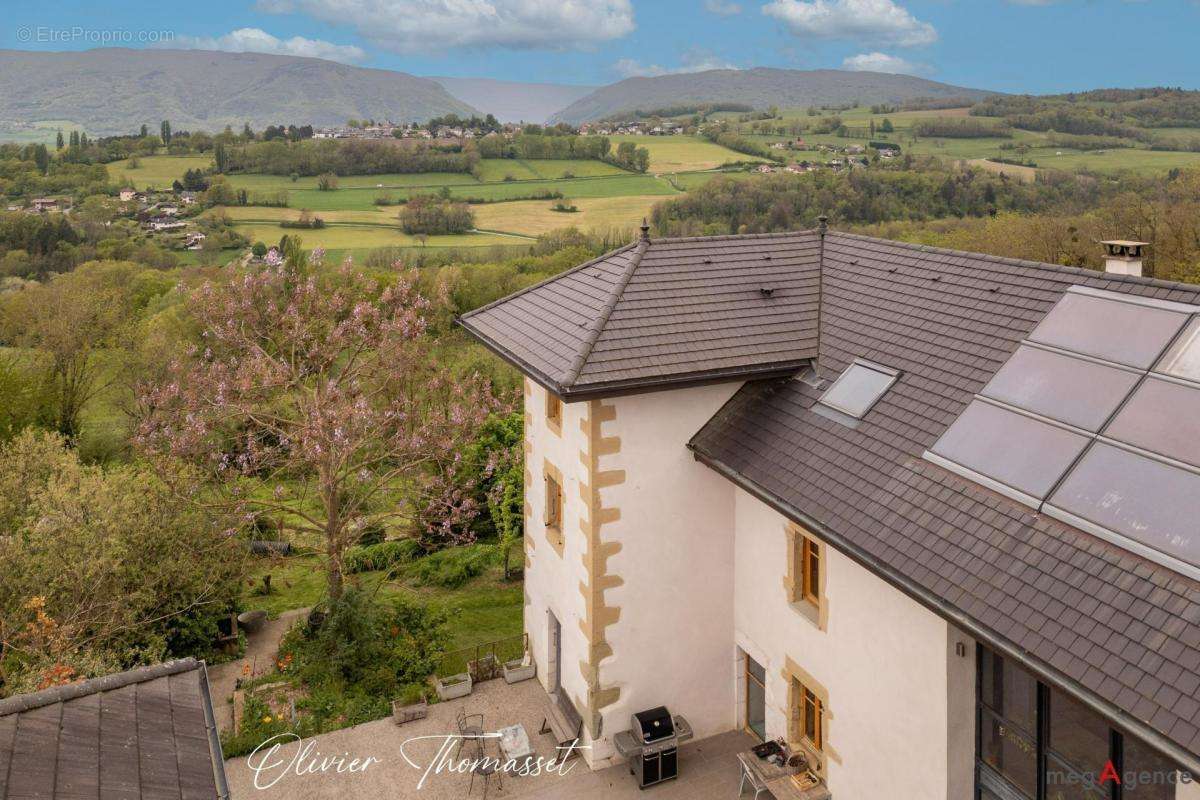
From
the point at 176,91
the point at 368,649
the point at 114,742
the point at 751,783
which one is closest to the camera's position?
the point at 114,742

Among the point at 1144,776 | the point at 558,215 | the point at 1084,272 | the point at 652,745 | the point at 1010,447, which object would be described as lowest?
the point at 652,745

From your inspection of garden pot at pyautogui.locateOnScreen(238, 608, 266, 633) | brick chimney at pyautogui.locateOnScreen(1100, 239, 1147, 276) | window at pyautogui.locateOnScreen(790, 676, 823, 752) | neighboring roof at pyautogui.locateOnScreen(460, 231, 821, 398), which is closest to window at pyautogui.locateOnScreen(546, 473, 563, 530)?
neighboring roof at pyautogui.locateOnScreen(460, 231, 821, 398)

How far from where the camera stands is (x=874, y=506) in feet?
29.3

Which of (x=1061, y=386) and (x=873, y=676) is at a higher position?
(x=1061, y=386)

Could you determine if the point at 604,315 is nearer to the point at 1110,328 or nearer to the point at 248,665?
the point at 1110,328

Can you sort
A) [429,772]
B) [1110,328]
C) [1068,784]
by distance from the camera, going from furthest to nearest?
[429,772] < [1110,328] < [1068,784]

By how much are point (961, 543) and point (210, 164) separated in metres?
95.0

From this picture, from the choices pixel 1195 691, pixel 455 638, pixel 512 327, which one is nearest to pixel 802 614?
pixel 1195 691

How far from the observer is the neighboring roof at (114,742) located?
5465mm

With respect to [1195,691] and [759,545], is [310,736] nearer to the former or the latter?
[759,545]

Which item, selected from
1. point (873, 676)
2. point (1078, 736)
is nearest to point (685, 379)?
point (873, 676)

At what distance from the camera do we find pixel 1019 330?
380 inches

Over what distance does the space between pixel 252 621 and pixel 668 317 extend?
13685 mm

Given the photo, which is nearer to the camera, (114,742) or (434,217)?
(114,742)
